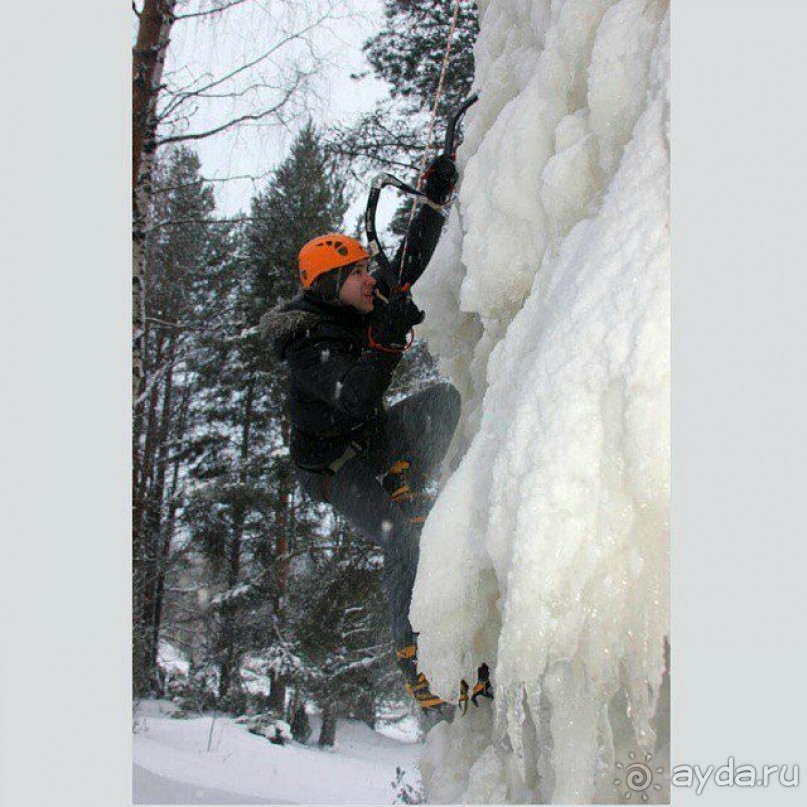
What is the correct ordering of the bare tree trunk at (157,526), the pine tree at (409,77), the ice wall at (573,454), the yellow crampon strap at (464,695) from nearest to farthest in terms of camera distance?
1. the ice wall at (573,454)
2. the yellow crampon strap at (464,695)
3. the pine tree at (409,77)
4. the bare tree trunk at (157,526)

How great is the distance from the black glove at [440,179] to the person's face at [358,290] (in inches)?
12.2

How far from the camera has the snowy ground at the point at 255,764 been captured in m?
3.64

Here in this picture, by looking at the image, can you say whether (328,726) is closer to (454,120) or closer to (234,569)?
(234,569)

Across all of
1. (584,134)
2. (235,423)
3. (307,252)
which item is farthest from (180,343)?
(584,134)

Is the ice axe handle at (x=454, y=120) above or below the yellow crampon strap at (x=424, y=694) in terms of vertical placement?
above

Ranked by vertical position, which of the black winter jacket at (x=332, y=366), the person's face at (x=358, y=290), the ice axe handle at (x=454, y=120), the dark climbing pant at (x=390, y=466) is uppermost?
the ice axe handle at (x=454, y=120)

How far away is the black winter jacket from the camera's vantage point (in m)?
2.22

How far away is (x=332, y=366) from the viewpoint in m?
2.31

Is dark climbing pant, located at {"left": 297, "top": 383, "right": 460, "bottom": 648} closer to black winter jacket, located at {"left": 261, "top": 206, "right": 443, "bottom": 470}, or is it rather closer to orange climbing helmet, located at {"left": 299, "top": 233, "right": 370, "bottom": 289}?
black winter jacket, located at {"left": 261, "top": 206, "right": 443, "bottom": 470}

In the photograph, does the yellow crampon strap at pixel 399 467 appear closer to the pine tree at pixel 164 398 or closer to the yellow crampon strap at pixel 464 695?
the yellow crampon strap at pixel 464 695

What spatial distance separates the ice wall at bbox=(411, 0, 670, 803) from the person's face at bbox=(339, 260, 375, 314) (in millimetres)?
599

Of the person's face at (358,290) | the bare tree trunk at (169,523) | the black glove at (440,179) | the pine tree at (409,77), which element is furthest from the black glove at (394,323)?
the bare tree trunk at (169,523)

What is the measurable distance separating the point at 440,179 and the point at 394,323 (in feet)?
1.78

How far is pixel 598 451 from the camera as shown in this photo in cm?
137
